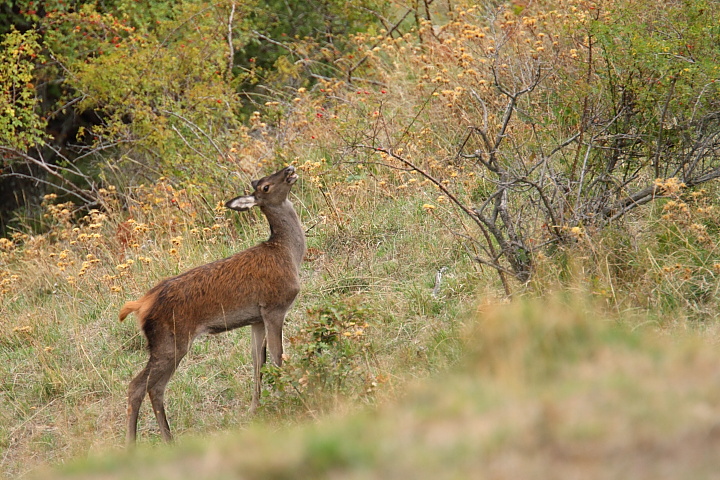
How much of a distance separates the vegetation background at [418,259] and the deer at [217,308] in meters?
0.34

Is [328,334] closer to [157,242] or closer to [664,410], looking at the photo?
[664,410]

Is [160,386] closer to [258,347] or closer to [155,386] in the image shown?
[155,386]

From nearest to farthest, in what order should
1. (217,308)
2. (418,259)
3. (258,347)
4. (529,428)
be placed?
1. (529,428)
2. (217,308)
3. (258,347)
4. (418,259)

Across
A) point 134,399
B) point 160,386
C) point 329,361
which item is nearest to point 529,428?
point 329,361

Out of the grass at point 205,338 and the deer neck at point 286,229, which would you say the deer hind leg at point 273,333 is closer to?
the grass at point 205,338

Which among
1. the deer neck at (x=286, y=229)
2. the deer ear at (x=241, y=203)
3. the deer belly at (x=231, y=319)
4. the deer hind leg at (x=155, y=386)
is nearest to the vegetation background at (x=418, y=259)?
the deer hind leg at (x=155, y=386)

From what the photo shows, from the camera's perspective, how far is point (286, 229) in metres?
7.83

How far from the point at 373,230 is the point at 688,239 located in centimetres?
Answer: 360

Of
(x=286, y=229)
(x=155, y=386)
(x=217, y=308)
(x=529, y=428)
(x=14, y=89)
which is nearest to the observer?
(x=529, y=428)

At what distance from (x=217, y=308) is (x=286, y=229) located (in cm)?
106

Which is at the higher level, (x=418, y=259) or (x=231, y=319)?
(x=231, y=319)

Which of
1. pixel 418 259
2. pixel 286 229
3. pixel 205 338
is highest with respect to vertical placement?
pixel 286 229

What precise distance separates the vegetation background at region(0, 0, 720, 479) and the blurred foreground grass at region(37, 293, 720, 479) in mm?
15

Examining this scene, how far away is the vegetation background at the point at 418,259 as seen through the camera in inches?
150
